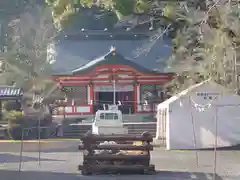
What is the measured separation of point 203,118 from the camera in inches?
888

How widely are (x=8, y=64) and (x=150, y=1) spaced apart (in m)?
22.7

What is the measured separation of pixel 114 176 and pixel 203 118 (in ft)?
28.2

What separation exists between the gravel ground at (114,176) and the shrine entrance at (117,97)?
59.4 ft

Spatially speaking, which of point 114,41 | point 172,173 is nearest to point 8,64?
point 114,41

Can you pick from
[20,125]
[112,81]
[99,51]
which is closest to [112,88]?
[112,81]

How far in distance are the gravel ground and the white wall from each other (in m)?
0.75

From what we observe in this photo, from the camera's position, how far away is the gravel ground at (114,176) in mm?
14680

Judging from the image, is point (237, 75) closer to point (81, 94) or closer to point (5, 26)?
point (81, 94)

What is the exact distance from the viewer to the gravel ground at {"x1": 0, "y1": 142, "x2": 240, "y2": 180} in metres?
14.7

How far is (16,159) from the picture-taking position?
1964 centimetres

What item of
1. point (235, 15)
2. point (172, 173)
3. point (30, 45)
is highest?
point (30, 45)

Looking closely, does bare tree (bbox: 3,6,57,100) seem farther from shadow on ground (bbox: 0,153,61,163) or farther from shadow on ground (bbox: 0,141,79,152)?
shadow on ground (bbox: 0,153,61,163)

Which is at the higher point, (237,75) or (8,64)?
(8,64)

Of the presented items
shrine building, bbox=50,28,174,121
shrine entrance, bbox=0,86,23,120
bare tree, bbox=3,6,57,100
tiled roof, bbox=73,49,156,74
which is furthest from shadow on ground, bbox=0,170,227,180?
tiled roof, bbox=73,49,156,74
